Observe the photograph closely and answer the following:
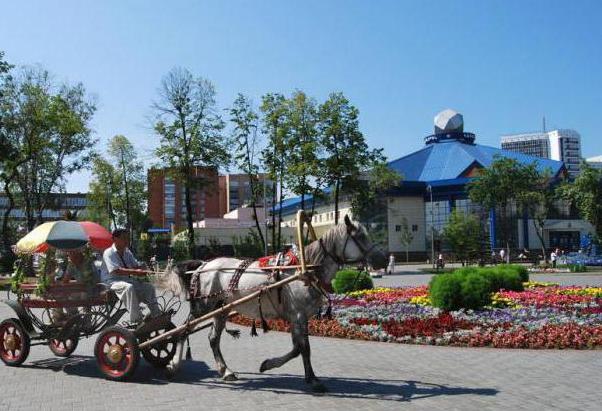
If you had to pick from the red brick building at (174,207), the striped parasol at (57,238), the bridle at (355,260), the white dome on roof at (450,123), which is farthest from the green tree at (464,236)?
the red brick building at (174,207)

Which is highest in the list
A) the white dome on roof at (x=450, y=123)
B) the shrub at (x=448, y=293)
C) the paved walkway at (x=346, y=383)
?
the white dome on roof at (x=450, y=123)

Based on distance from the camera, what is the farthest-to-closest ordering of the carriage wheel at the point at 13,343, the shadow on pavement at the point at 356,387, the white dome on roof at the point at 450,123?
the white dome on roof at the point at 450,123 → the carriage wheel at the point at 13,343 → the shadow on pavement at the point at 356,387

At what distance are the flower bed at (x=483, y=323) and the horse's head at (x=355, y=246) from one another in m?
3.47

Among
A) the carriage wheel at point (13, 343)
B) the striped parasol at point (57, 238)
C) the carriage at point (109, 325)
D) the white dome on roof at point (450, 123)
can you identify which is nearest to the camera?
the carriage at point (109, 325)

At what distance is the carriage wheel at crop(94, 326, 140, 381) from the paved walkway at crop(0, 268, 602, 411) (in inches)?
6.6

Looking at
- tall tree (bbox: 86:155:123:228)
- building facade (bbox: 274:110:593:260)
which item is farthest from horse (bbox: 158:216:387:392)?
building facade (bbox: 274:110:593:260)

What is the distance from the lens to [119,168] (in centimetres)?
6425

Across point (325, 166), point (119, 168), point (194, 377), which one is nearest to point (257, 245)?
point (325, 166)

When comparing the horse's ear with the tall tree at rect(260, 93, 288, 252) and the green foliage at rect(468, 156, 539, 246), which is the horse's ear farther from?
the green foliage at rect(468, 156, 539, 246)

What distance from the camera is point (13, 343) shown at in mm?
10023

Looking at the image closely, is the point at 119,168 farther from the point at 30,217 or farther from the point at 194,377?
the point at 194,377

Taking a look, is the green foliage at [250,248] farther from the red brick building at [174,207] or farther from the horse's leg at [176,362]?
the red brick building at [174,207]

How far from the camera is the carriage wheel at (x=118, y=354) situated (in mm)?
8438

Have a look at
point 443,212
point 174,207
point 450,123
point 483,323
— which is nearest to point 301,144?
point 483,323
